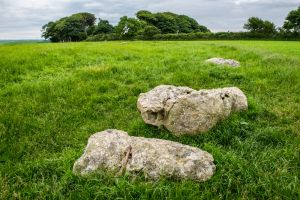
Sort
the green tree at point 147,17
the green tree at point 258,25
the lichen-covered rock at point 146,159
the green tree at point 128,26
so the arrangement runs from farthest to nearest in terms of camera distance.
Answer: the green tree at point 147,17, the green tree at point 128,26, the green tree at point 258,25, the lichen-covered rock at point 146,159

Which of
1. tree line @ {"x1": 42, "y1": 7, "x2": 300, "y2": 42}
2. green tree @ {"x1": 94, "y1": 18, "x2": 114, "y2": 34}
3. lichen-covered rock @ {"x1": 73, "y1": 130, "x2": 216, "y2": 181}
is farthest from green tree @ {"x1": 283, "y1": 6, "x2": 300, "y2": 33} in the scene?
lichen-covered rock @ {"x1": 73, "y1": 130, "x2": 216, "y2": 181}

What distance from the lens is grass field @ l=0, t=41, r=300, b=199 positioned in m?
6.04

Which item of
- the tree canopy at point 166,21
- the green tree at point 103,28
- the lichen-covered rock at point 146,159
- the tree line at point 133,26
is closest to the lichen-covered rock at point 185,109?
the lichen-covered rock at point 146,159

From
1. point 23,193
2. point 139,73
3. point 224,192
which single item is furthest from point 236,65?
point 23,193

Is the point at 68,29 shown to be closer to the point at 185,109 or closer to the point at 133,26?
the point at 133,26

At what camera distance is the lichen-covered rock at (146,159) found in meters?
6.23

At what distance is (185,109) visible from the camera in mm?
8492

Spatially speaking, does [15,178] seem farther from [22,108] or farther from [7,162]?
[22,108]

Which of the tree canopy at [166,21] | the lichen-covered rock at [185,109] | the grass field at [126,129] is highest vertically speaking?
the tree canopy at [166,21]

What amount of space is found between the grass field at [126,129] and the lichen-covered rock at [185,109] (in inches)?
10.2

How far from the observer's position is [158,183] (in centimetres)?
596

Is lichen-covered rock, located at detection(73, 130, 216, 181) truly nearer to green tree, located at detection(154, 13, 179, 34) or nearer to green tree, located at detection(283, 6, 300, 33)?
green tree, located at detection(283, 6, 300, 33)

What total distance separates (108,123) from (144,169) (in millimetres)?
3914

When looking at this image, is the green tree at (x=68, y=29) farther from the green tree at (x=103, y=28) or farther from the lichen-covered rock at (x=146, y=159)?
the lichen-covered rock at (x=146, y=159)
